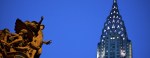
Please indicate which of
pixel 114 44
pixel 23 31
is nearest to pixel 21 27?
pixel 23 31

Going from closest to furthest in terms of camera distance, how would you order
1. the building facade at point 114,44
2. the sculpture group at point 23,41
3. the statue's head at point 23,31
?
Answer: the sculpture group at point 23,41
the statue's head at point 23,31
the building facade at point 114,44

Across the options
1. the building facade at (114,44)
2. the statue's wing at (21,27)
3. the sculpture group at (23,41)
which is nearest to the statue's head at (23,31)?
the sculpture group at (23,41)

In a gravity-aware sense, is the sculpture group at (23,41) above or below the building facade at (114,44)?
below

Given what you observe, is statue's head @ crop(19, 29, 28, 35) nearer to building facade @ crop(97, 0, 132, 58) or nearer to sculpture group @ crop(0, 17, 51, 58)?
sculpture group @ crop(0, 17, 51, 58)

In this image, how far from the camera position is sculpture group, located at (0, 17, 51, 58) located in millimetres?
11375

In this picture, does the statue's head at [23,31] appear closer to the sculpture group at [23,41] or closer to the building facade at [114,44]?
the sculpture group at [23,41]

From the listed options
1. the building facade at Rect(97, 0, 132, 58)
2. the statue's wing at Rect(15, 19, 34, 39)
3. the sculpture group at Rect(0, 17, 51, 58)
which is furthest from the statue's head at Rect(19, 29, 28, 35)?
the building facade at Rect(97, 0, 132, 58)

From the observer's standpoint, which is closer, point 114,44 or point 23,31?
point 23,31

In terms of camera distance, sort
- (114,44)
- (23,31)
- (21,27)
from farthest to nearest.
Result: (114,44), (21,27), (23,31)

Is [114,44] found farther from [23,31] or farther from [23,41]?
[23,41]

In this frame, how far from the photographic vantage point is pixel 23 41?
11.6 metres

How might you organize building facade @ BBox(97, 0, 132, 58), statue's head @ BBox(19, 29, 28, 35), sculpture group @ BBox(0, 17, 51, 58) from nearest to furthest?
sculpture group @ BBox(0, 17, 51, 58), statue's head @ BBox(19, 29, 28, 35), building facade @ BBox(97, 0, 132, 58)

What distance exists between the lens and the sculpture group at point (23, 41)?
11.4m

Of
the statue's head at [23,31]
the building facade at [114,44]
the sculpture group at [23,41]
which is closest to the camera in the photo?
the sculpture group at [23,41]
